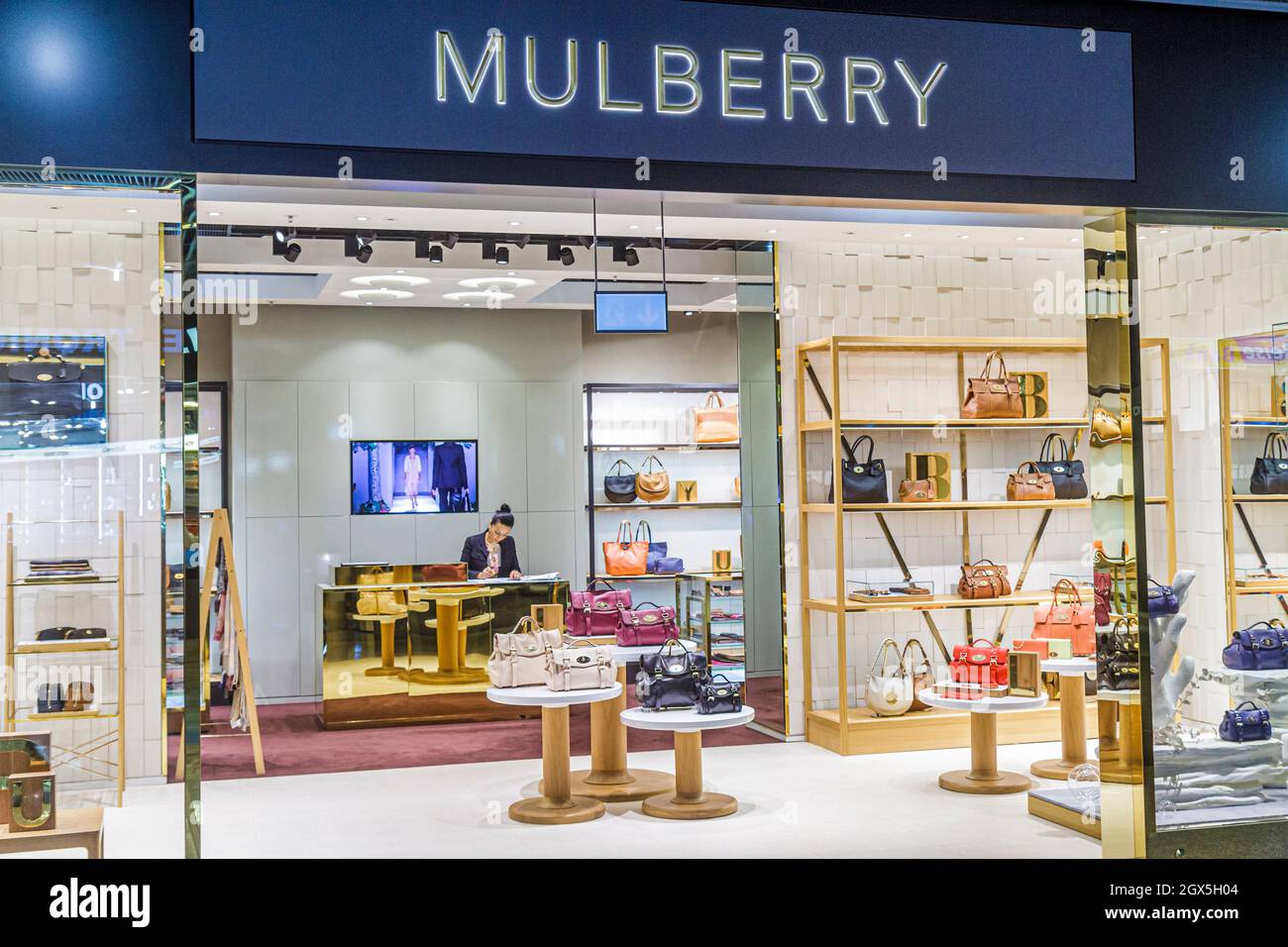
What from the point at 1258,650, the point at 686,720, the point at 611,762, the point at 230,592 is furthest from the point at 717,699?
the point at 230,592

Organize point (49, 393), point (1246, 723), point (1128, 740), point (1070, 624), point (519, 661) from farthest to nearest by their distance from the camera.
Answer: point (1070, 624)
point (519, 661)
point (49, 393)
point (1246, 723)
point (1128, 740)

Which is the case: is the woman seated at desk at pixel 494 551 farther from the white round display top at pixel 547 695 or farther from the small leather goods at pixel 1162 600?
the small leather goods at pixel 1162 600

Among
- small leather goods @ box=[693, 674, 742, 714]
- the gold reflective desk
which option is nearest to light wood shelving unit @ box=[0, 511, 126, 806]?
the gold reflective desk

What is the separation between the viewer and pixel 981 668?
6.54m

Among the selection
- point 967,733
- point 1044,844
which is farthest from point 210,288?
point 1044,844

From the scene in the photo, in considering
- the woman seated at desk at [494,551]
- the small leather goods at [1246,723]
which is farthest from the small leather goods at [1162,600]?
the woman seated at desk at [494,551]

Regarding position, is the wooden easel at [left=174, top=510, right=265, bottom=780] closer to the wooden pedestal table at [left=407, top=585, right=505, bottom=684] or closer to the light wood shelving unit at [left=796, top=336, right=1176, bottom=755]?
the wooden pedestal table at [left=407, top=585, right=505, bottom=684]

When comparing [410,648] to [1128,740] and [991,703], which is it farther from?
[1128,740]

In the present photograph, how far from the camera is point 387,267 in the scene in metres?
8.48

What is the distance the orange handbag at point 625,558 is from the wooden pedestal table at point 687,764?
379cm

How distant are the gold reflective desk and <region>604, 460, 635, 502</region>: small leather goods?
1586 millimetres

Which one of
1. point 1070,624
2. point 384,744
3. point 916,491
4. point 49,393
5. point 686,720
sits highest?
point 49,393

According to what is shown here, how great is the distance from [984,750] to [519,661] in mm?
2438
